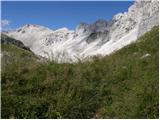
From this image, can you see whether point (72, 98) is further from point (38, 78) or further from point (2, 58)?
point (2, 58)

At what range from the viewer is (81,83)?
16.2 m

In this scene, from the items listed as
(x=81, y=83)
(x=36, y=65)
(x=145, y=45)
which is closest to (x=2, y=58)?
(x=36, y=65)

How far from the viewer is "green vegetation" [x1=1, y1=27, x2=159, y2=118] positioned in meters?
14.1

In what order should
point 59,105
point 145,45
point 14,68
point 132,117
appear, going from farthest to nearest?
1. point 145,45
2. point 14,68
3. point 59,105
4. point 132,117

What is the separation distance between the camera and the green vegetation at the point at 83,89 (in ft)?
46.4

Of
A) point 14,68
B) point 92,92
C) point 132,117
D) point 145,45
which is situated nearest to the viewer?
point 132,117

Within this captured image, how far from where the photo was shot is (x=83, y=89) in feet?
51.5

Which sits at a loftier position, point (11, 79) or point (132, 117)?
point (11, 79)

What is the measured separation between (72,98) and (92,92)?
84cm

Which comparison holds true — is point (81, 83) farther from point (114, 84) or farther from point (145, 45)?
point (145, 45)

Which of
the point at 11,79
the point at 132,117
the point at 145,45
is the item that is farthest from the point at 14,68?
the point at 145,45

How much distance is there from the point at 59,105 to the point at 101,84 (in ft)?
7.80

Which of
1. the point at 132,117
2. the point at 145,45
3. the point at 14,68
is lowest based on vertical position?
the point at 132,117

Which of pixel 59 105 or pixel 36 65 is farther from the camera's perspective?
pixel 36 65
